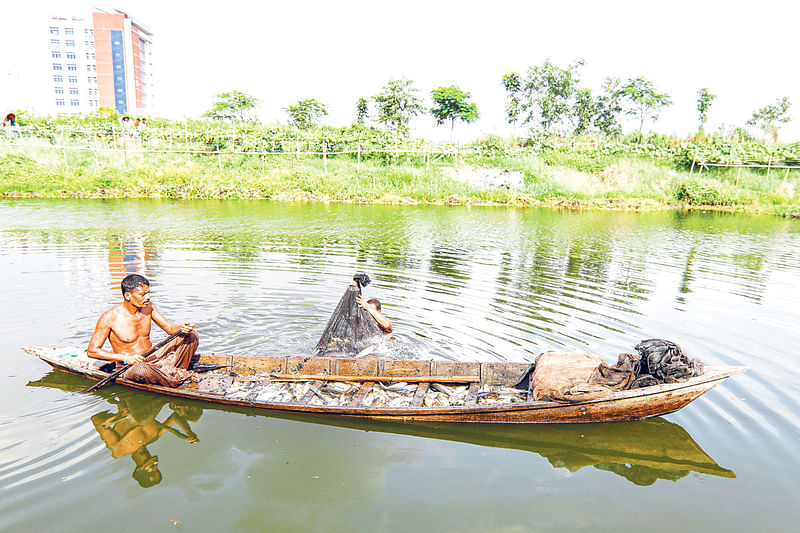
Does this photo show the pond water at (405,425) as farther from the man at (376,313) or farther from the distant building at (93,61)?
the distant building at (93,61)

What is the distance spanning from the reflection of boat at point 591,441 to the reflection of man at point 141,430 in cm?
11

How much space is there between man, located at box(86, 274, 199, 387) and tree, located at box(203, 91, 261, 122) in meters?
42.3

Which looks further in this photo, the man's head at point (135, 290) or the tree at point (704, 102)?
the tree at point (704, 102)

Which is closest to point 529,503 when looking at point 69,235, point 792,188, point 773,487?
point 773,487

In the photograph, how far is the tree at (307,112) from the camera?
39094 millimetres

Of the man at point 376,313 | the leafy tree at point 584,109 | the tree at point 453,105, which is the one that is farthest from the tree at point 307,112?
the man at point 376,313

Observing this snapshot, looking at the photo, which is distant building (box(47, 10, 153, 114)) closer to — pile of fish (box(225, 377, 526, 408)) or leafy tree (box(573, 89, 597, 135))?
leafy tree (box(573, 89, 597, 135))

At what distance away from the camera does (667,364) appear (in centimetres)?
454

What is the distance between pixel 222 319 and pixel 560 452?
545 cm

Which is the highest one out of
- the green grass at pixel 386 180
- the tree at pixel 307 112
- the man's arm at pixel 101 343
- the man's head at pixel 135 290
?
the tree at pixel 307 112

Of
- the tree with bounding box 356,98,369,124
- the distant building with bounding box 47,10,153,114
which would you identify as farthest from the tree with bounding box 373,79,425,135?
the distant building with bounding box 47,10,153,114

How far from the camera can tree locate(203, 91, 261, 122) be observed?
43.6 metres

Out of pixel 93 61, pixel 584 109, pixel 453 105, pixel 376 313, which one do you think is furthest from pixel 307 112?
pixel 93 61

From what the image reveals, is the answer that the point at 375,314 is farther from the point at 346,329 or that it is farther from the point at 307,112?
the point at 307,112
